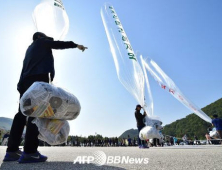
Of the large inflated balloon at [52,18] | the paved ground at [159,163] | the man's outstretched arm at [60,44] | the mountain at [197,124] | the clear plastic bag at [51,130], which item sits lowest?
the paved ground at [159,163]

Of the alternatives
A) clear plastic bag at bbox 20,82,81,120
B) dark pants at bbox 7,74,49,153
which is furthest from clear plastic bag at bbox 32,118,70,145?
A: dark pants at bbox 7,74,49,153

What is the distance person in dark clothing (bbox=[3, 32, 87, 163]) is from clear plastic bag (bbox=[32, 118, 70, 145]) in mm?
282

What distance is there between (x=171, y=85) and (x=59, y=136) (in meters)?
15.5

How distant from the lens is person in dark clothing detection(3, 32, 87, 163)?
298cm

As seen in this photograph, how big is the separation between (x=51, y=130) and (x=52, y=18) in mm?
2479

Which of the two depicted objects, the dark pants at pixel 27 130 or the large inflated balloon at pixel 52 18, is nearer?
the dark pants at pixel 27 130

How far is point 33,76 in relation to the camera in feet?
10.3

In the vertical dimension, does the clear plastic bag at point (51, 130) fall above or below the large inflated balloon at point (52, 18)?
below

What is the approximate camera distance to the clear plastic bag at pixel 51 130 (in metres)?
2.71

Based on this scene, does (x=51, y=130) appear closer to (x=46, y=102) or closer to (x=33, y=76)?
(x=46, y=102)

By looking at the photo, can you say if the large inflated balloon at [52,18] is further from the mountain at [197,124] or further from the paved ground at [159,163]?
the mountain at [197,124]

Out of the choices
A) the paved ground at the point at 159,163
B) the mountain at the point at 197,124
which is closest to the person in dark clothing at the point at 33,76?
the paved ground at the point at 159,163

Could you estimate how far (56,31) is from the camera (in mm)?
4305

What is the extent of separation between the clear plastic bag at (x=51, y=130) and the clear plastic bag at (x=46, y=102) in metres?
0.08
